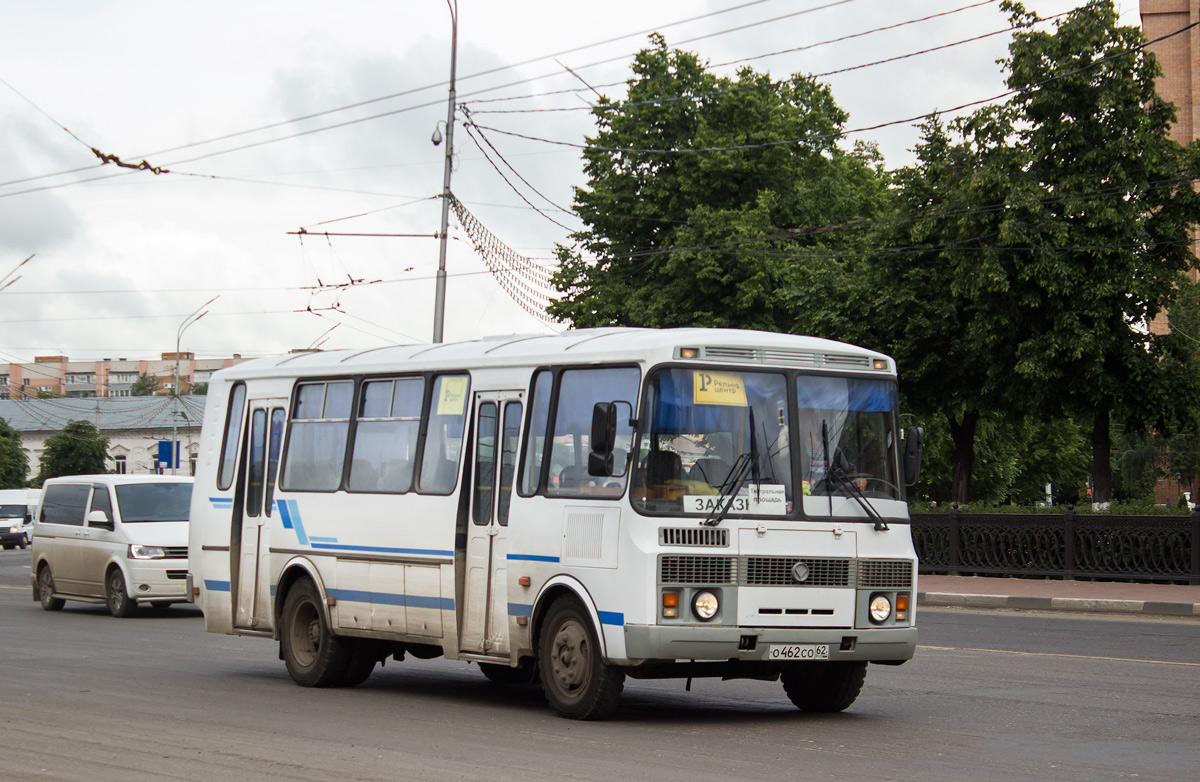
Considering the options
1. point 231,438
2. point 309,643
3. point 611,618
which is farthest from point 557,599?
point 231,438

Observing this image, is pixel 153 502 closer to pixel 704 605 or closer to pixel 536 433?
pixel 536 433

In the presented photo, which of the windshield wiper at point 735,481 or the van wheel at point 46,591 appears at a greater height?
the windshield wiper at point 735,481

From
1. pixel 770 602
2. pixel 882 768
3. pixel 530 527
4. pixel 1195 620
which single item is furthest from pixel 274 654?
pixel 1195 620

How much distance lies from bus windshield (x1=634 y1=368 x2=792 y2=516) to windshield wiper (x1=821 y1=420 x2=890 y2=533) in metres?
0.35

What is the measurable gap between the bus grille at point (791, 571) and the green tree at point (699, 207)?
2860 centimetres

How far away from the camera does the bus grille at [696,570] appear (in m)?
9.56

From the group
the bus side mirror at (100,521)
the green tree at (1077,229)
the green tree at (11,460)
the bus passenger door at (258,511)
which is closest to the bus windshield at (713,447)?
the bus passenger door at (258,511)

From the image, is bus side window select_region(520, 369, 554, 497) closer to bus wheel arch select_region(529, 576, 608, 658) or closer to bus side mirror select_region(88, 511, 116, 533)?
bus wheel arch select_region(529, 576, 608, 658)

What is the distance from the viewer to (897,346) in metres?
34.0

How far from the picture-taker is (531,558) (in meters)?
10.5

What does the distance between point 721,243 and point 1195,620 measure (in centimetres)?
2140

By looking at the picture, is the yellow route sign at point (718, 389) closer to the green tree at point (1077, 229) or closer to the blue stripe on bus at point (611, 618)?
the blue stripe on bus at point (611, 618)

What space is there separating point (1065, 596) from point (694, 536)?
14.7m

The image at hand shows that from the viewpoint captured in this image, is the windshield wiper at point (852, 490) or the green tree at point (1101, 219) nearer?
the windshield wiper at point (852, 490)
